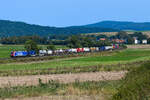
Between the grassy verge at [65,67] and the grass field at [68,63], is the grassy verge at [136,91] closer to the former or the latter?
the grassy verge at [65,67]

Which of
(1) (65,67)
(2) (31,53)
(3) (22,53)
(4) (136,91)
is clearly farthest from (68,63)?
(4) (136,91)

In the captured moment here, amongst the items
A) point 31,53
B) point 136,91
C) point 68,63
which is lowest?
point 31,53

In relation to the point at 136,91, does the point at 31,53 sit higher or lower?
lower

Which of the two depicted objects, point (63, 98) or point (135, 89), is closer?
point (135, 89)

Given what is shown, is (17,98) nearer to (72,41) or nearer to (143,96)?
(143,96)

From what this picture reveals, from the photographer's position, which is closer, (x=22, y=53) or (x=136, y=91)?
(x=136, y=91)

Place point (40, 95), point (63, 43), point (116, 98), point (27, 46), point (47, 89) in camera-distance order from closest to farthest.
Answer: point (116, 98), point (40, 95), point (47, 89), point (27, 46), point (63, 43)

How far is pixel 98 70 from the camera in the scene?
Result: 46156 mm

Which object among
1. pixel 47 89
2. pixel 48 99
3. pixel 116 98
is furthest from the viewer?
pixel 47 89

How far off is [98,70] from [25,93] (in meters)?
23.2

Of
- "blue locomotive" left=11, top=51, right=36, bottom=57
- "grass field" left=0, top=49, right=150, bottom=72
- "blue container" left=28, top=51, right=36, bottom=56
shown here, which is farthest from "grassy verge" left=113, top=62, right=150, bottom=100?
"blue container" left=28, top=51, right=36, bottom=56

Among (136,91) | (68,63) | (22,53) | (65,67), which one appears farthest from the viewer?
(22,53)

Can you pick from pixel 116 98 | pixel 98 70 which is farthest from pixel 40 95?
pixel 98 70

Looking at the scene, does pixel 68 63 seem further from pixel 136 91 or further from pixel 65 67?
pixel 136 91
